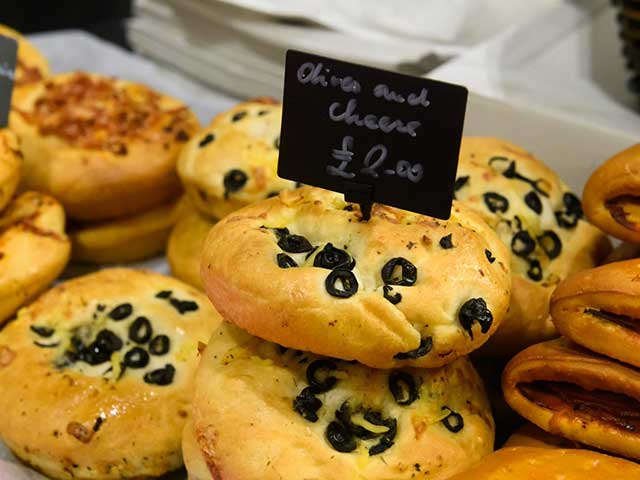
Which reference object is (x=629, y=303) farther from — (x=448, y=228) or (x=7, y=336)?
(x=7, y=336)

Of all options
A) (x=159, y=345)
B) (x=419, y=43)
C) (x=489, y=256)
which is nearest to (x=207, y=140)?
(x=159, y=345)

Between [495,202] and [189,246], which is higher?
[495,202]

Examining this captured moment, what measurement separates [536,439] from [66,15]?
457 centimetres

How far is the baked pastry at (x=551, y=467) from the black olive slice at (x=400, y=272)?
1.19 feet

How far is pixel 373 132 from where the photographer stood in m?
1.47

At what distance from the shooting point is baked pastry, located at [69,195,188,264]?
2.64 meters

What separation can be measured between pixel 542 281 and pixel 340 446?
72 centimetres

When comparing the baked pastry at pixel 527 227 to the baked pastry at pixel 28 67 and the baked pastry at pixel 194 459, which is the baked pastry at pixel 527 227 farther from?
the baked pastry at pixel 28 67

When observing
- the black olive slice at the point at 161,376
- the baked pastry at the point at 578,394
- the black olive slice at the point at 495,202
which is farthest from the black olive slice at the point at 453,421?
the black olive slice at the point at 161,376

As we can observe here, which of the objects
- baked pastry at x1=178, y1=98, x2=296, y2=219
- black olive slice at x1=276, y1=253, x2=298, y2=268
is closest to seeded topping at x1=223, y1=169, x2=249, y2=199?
baked pastry at x1=178, y1=98, x2=296, y2=219

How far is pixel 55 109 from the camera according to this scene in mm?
2717

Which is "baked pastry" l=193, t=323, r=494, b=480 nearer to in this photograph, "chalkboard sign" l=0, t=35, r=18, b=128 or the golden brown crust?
the golden brown crust

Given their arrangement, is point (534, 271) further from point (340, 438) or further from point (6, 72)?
point (6, 72)

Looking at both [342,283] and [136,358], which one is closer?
[342,283]
